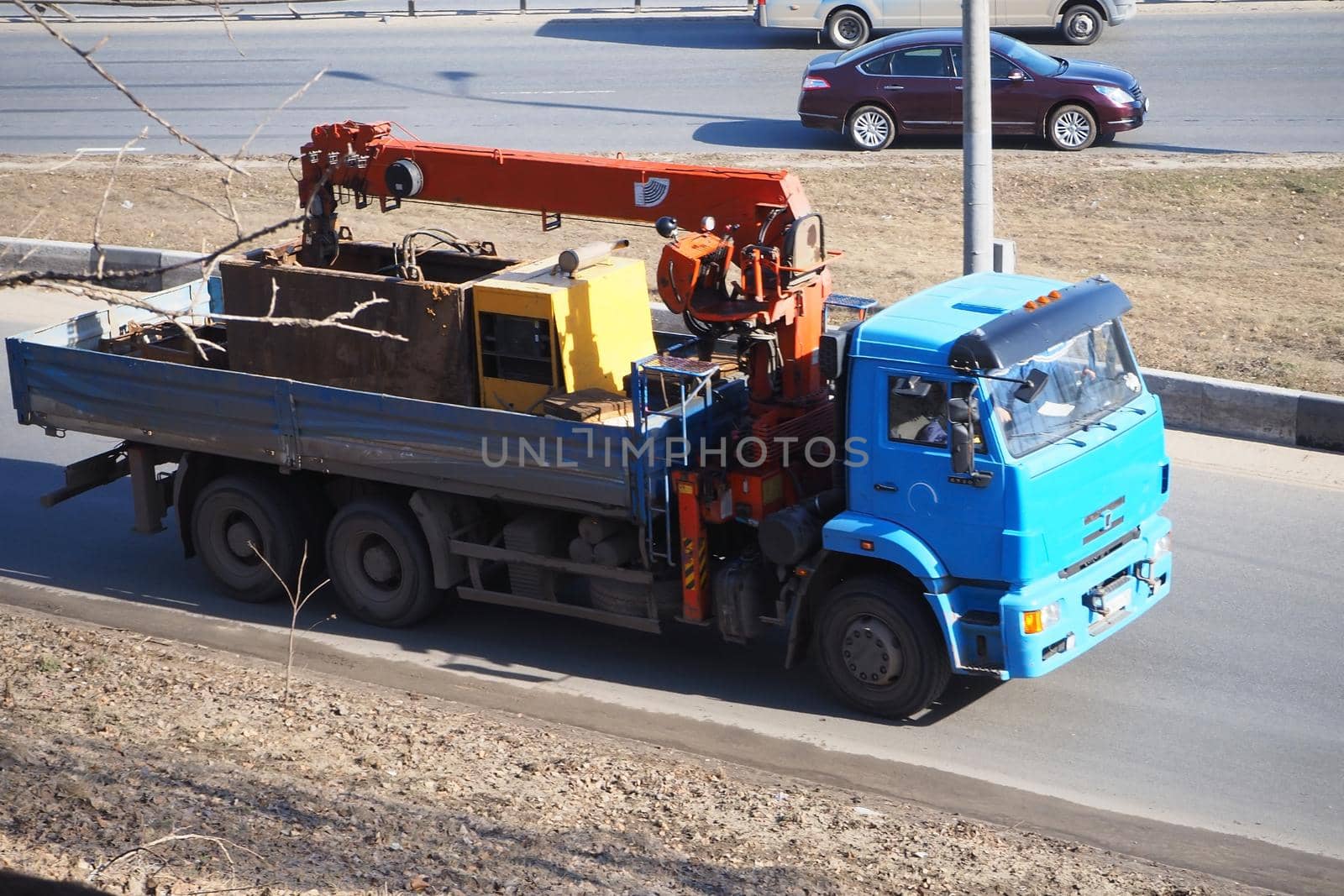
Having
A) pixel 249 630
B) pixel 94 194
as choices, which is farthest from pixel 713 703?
pixel 94 194

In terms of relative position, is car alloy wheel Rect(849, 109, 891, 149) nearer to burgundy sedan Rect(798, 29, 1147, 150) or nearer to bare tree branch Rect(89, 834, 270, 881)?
burgundy sedan Rect(798, 29, 1147, 150)

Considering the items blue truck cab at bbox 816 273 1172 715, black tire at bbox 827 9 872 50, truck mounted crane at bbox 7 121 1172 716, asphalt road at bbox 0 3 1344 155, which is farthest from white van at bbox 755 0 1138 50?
blue truck cab at bbox 816 273 1172 715

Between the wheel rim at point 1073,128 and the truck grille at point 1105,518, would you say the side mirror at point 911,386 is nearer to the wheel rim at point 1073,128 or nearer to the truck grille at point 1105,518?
the truck grille at point 1105,518

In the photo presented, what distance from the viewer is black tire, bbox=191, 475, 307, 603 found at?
1030 cm

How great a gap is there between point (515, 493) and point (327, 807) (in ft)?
8.61

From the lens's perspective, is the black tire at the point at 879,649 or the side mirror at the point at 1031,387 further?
the black tire at the point at 879,649

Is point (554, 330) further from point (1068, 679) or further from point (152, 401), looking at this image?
point (1068, 679)

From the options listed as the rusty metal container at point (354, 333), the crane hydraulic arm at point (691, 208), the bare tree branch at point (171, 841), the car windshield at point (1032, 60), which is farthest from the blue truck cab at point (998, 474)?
the car windshield at point (1032, 60)

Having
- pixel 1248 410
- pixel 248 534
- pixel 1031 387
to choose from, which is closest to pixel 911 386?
pixel 1031 387

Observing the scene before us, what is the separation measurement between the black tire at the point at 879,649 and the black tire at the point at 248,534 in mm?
3954

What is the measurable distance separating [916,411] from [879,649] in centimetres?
140

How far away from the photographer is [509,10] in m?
32.2

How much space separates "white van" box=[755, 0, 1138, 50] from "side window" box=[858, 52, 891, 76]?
435 cm

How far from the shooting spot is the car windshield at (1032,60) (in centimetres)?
1975
